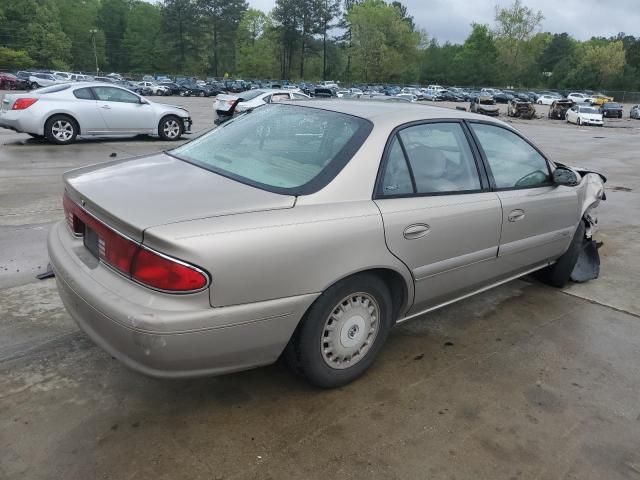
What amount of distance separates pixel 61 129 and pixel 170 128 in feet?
8.71

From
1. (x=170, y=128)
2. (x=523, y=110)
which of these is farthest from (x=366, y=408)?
(x=523, y=110)

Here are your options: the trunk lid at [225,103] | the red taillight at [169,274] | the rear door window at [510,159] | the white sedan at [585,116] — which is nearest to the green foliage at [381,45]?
the white sedan at [585,116]

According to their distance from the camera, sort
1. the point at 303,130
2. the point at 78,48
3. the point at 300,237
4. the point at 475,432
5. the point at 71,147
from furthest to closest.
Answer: the point at 78,48, the point at 71,147, the point at 303,130, the point at 475,432, the point at 300,237

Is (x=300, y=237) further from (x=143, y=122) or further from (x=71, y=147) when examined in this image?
(x=143, y=122)

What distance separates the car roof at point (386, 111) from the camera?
3139mm

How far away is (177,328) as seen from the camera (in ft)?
7.30

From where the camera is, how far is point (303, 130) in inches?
127

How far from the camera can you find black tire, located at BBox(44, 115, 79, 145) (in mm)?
11188

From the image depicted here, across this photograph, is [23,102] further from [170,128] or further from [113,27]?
[113,27]

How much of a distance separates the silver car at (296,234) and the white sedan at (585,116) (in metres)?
33.1

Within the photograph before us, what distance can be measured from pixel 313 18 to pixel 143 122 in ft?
297

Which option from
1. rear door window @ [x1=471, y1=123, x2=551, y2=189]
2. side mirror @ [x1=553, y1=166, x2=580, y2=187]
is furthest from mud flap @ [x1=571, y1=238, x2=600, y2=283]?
rear door window @ [x1=471, y1=123, x2=551, y2=189]

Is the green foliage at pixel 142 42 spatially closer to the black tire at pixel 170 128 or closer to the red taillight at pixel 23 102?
the black tire at pixel 170 128

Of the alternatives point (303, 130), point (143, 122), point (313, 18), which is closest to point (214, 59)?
point (313, 18)
